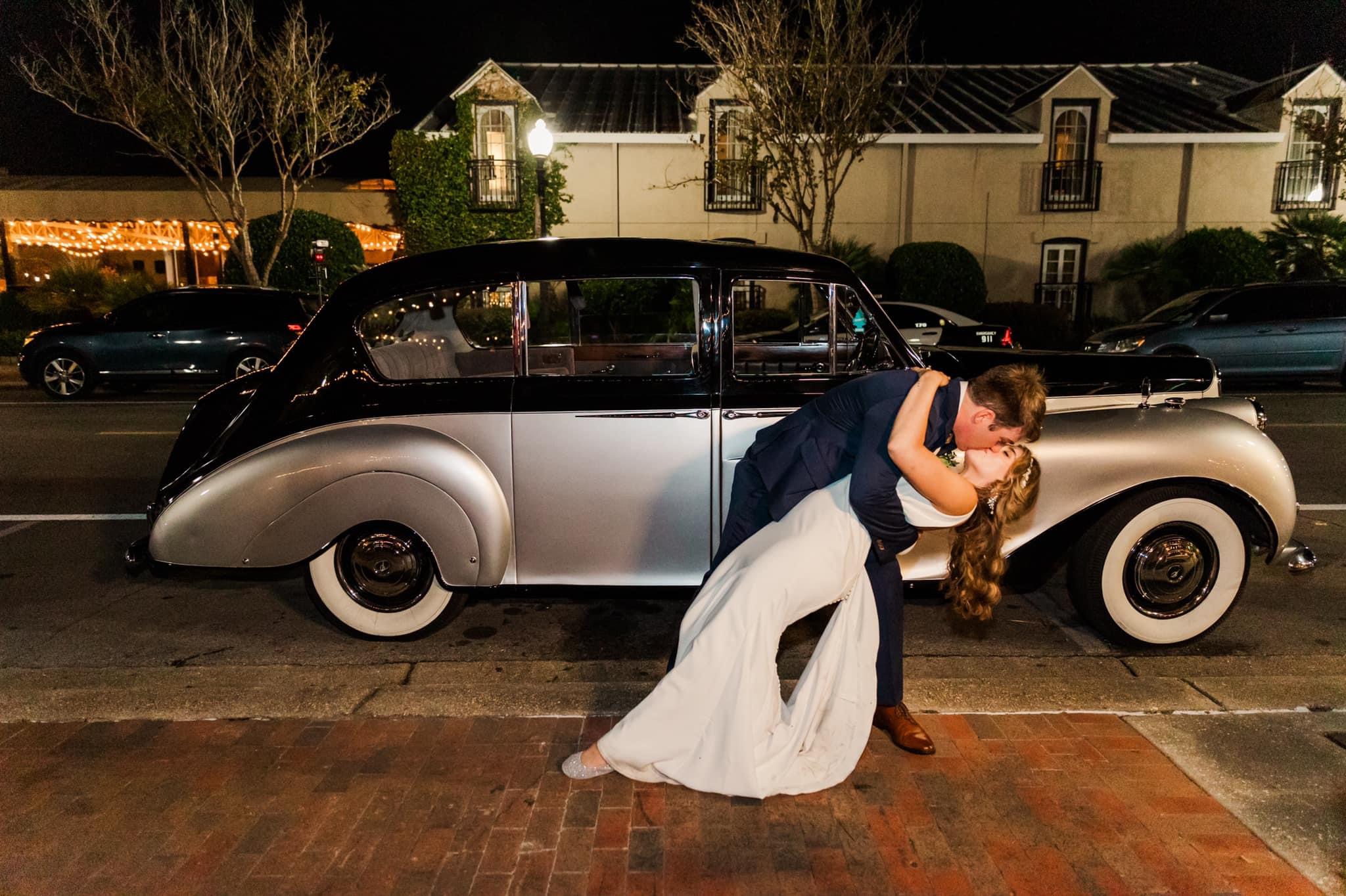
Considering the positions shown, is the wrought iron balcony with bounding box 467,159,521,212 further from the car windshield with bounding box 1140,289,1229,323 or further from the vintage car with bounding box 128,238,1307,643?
the vintage car with bounding box 128,238,1307,643

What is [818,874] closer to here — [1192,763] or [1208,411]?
[1192,763]

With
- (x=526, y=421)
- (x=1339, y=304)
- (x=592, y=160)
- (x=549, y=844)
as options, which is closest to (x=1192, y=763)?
(x=549, y=844)

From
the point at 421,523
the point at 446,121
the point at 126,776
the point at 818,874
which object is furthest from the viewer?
the point at 446,121

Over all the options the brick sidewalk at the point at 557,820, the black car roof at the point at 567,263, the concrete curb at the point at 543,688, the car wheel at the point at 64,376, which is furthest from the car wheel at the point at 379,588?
the car wheel at the point at 64,376

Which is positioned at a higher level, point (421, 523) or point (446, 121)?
point (446, 121)

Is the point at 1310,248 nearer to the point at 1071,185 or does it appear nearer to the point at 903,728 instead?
the point at 1071,185

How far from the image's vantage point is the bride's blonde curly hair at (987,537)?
3090 mm

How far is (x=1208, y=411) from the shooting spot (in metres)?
4.30

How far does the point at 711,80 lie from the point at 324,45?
28.2 ft

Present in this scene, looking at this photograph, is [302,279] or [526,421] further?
[302,279]

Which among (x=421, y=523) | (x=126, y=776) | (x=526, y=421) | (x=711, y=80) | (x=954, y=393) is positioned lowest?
(x=126, y=776)

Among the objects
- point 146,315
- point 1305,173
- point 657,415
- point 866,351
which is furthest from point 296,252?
point 1305,173

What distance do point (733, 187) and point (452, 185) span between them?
23.8 feet

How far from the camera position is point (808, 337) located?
456 cm
